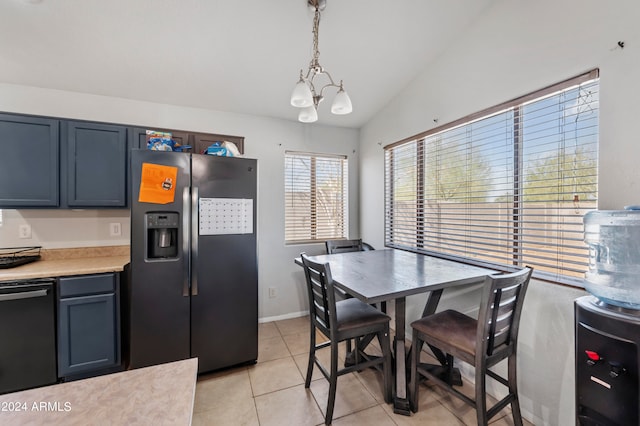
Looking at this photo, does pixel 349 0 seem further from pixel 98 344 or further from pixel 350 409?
pixel 98 344

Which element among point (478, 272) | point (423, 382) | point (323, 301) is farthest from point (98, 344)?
point (478, 272)

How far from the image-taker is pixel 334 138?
3.49m

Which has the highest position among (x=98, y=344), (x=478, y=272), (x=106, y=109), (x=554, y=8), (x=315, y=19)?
(x=315, y=19)

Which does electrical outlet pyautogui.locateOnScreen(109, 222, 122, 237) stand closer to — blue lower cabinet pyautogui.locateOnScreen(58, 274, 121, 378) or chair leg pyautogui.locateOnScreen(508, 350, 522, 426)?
blue lower cabinet pyautogui.locateOnScreen(58, 274, 121, 378)

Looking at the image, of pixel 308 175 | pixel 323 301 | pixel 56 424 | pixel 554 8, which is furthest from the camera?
pixel 308 175

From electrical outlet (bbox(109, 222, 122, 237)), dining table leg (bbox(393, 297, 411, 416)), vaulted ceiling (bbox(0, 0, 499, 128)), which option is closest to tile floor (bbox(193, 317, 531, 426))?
dining table leg (bbox(393, 297, 411, 416))

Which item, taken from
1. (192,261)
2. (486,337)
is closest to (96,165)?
(192,261)

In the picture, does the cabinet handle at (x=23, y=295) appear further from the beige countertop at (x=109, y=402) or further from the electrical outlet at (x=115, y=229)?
the beige countertop at (x=109, y=402)

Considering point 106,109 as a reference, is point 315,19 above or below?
above

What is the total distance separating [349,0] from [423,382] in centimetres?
286

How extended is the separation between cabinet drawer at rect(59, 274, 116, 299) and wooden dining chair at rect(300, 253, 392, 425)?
1535 millimetres

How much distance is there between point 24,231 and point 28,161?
0.64m

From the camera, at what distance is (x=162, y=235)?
2.04 meters

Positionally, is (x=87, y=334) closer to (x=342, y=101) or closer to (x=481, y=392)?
(x=342, y=101)
